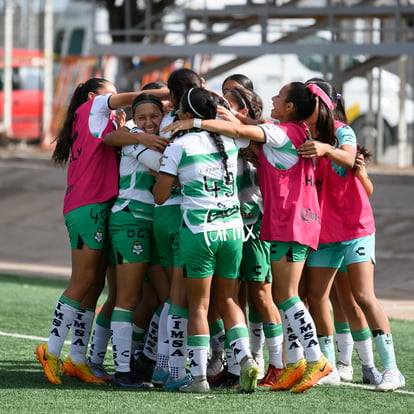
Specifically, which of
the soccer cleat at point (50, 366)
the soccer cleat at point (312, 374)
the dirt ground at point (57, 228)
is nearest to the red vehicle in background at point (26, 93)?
the dirt ground at point (57, 228)

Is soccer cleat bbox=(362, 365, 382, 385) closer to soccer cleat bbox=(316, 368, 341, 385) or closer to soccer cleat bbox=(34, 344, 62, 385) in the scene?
soccer cleat bbox=(316, 368, 341, 385)

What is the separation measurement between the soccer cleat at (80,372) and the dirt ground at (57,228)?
14.3 feet

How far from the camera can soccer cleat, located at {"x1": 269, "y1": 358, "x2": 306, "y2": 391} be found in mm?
7000

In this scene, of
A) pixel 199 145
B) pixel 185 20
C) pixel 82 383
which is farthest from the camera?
pixel 185 20

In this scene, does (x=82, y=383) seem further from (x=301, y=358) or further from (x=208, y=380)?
(x=301, y=358)

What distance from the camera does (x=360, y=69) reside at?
1934 centimetres

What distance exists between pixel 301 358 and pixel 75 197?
181cm

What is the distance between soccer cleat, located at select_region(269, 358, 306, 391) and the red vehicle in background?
79.0 ft

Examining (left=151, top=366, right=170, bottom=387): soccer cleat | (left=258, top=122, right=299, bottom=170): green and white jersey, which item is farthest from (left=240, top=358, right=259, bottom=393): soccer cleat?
(left=258, top=122, right=299, bottom=170): green and white jersey

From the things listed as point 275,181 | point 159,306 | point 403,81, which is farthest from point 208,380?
point 403,81

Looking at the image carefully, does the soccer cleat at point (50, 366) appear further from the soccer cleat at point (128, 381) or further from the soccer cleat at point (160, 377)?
the soccer cleat at point (160, 377)

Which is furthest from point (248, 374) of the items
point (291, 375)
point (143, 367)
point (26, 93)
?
point (26, 93)

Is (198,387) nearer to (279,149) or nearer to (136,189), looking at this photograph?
(136,189)

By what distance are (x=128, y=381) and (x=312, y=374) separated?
1196mm
